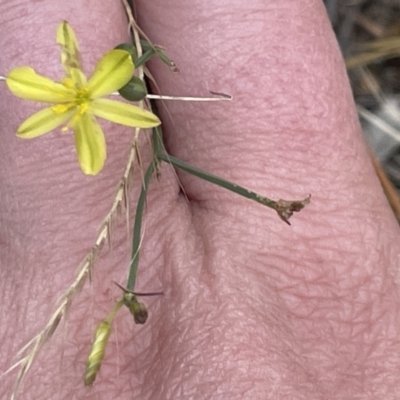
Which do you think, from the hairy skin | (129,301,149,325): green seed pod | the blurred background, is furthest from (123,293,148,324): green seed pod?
the blurred background

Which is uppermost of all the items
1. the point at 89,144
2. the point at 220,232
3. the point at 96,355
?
the point at 89,144


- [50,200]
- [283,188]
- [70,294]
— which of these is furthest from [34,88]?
[283,188]

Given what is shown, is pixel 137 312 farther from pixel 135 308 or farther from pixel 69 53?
pixel 69 53

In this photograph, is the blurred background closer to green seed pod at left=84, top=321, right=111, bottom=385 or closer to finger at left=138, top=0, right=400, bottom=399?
finger at left=138, top=0, right=400, bottom=399

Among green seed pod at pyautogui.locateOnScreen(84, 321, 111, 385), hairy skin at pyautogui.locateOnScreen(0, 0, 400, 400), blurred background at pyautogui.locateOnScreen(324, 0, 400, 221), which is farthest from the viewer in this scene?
blurred background at pyautogui.locateOnScreen(324, 0, 400, 221)

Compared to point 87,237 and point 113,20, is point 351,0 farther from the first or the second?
point 87,237

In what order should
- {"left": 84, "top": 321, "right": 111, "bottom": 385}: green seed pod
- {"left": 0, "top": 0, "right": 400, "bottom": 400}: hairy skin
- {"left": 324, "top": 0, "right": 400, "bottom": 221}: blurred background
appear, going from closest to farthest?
{"left": 84, "top": 321, "right": 111, "bottom": 385}: green seed pod, {"left": 0, "top": 0, "right": 400, "bottom": 400}: hairy skin, {"left": 324, "top": 0, "right": 400, "bottom": 221}: blurred background

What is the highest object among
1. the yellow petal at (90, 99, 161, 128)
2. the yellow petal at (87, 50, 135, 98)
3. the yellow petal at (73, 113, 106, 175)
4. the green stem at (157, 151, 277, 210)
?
the yellow petal at (87, 50, 135, 98)

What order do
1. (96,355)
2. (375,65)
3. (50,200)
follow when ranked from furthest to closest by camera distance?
1. (375,65)
2. (50,200)
3. (96,355)
